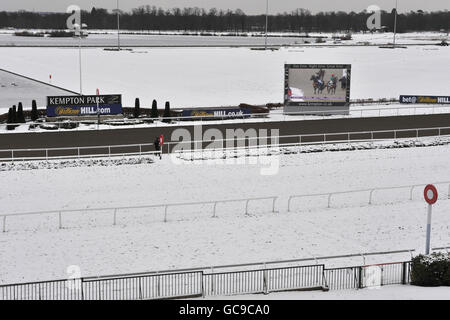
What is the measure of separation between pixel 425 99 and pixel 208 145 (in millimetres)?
21458

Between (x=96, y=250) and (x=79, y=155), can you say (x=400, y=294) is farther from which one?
(x=79, y=155)

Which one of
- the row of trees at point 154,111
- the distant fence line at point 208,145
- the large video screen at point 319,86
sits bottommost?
the distant fence line at point 208,145

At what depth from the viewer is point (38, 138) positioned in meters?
29.9

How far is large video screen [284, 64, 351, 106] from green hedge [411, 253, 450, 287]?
25112 millimetres

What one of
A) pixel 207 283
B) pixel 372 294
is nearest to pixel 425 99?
pixel 372 294

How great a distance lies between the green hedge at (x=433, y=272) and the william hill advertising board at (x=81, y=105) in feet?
80.0

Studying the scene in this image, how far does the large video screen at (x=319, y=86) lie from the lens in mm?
38000

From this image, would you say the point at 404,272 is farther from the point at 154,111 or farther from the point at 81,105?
the point at 81,105

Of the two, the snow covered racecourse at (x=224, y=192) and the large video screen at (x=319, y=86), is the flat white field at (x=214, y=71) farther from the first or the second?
the large video screen at (x=319, y=86)

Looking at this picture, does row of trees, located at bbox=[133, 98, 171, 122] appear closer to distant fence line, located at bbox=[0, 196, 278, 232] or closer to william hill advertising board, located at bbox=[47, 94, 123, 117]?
william hill advertising board, located at bbox=[47, 94, 123, 117]

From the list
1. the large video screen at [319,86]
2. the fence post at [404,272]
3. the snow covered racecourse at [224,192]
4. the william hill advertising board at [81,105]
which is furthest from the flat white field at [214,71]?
the fence post at [404,272]

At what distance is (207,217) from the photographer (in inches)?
779

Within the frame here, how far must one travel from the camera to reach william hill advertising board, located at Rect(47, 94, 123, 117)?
1348 inches
